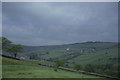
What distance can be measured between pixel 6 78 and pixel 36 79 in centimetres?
458

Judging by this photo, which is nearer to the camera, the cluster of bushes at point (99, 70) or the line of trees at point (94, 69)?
the line of trees at point (94, 69)

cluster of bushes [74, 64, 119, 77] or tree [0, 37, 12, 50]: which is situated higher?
tree [0, 37, 12, 50]

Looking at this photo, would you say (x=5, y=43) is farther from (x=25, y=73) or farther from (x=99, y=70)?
(x=99, y=70)

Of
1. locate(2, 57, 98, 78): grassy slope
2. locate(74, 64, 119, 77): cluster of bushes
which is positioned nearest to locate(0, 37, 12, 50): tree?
locate(2, 57, 98, 78): grassy slope

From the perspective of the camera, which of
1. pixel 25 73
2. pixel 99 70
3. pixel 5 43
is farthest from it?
pixel 99 70

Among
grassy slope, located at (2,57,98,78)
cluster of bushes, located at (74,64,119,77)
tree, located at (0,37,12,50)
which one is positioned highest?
tree, located at (0,37,12,50)

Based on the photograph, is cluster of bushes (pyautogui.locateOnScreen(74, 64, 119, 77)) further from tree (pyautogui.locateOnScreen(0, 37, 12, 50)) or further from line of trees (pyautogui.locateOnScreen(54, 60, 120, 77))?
tree (pyautogui.locateOnScreen(0, 37, 12, 50))

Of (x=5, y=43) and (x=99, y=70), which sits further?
(x=99, y=70)

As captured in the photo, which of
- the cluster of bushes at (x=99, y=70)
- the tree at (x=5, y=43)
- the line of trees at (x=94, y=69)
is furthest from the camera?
the cluster of bushes at (x=99, y=70)

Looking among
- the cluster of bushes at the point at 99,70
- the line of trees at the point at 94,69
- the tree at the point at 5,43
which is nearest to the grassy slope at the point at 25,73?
the line of trees at the point at 94,69

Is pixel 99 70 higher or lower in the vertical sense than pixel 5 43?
lower

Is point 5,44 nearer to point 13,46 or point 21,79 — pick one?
point 13,46

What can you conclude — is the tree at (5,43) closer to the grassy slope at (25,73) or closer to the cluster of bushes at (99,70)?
the grassy slope at (25,73)

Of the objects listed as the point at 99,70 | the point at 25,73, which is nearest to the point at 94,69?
the point at 99,70
